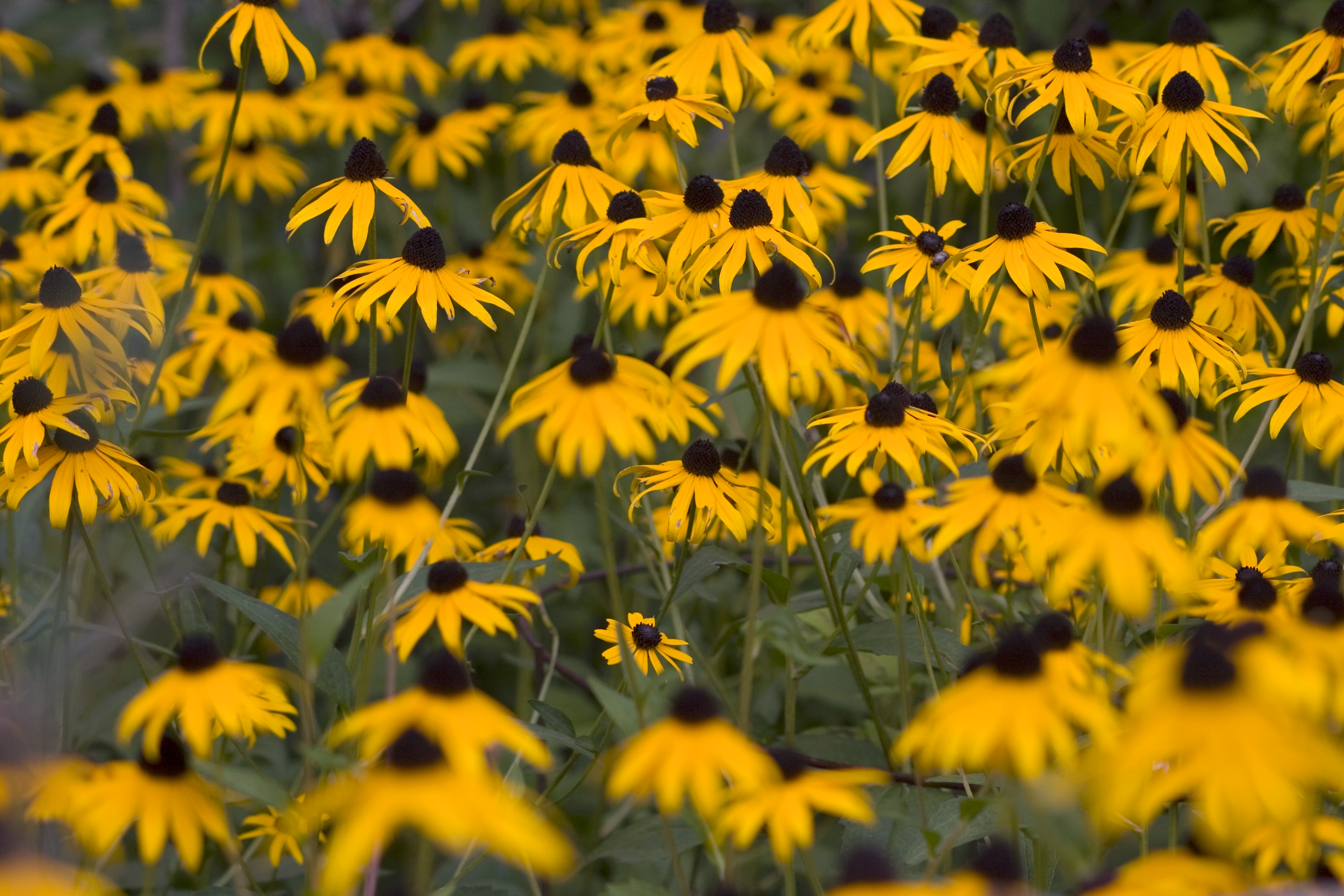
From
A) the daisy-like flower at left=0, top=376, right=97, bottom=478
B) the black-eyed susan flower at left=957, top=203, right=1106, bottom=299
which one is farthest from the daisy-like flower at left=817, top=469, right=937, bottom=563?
the daisy-like flower at left=0, top=376, right=97, bottom=478

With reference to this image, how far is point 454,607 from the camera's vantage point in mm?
1455

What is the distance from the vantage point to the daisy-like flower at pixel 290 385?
56.6 inches

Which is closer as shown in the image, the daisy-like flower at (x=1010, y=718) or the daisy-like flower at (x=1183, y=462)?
the daisy-like flower at (x=1010, y=718)

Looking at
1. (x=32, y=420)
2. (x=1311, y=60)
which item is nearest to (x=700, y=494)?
(x=32, y=420)

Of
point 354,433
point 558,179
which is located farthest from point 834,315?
point 558,179

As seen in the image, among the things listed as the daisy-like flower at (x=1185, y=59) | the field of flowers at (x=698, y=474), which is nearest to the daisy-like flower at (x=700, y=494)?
the field of flowers at (x=698, y=474)

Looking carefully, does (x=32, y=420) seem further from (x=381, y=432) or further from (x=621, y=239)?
(x=621, y=239)

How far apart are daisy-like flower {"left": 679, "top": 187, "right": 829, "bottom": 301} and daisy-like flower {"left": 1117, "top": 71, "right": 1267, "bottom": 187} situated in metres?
0.62

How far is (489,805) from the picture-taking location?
95cm

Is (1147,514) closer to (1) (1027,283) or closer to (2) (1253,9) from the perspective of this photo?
(1) (1027,283)

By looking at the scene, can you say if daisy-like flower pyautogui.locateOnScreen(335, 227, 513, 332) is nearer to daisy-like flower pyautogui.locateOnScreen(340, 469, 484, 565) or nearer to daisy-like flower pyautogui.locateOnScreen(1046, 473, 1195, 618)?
daisy-like flower pyautogui.locateOnScreen(340, 469, 484, 565)

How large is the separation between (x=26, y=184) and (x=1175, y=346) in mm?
2588

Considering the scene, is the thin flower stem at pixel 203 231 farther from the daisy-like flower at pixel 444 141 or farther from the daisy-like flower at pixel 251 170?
the daisy-like flower at pixel 251 170

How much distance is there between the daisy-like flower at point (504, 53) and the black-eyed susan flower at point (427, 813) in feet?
8.77
